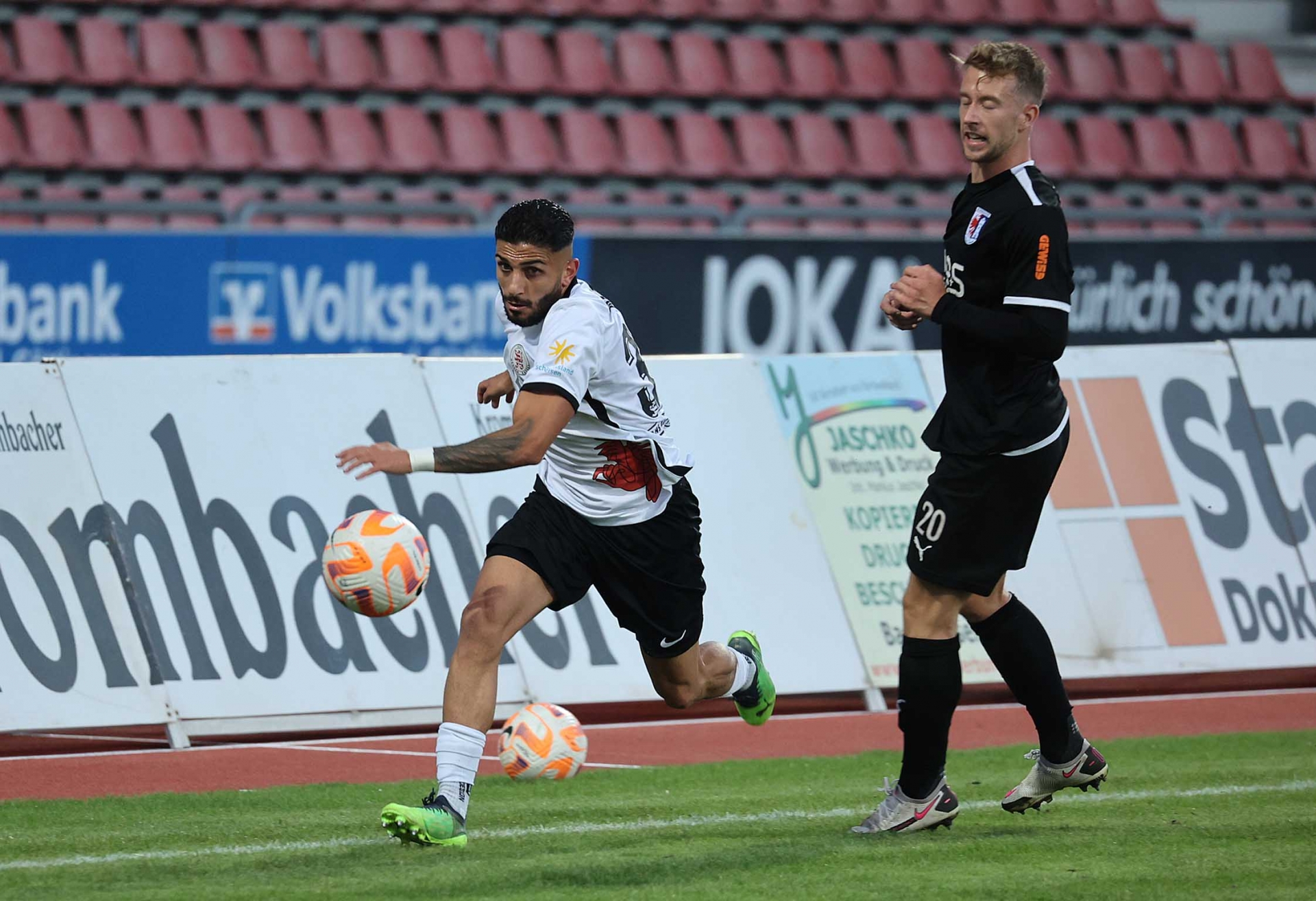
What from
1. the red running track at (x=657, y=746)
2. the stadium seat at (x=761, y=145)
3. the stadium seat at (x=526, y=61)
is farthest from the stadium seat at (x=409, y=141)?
the red running track at (x=657, y=746)

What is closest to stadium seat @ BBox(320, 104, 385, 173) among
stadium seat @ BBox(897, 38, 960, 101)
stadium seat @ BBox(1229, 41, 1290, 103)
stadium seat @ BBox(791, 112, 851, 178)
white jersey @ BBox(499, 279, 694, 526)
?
stadium seat @ BBox(791, 112, 851, 178)

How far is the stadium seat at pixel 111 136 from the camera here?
15930mm

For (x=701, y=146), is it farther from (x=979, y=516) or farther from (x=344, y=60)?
(x=979, y=516)

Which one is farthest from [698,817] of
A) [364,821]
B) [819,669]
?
[819,669]

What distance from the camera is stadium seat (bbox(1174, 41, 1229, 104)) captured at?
2086 centimetres

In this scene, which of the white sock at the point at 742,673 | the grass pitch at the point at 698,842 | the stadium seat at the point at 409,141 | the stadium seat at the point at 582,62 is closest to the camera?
the grass pitch at the point at 698,842

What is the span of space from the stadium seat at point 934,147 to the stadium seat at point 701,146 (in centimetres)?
205

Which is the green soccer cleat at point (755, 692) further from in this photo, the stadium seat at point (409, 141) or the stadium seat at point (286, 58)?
the stadium seat at point (286, 58)

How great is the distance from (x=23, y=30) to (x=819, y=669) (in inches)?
413

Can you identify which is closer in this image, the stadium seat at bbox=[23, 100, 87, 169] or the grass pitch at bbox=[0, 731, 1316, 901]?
the grass pitch at bbox=[0, 731, 1316, 901]

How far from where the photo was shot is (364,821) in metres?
6.39

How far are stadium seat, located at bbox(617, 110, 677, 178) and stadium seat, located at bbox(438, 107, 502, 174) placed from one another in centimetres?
124

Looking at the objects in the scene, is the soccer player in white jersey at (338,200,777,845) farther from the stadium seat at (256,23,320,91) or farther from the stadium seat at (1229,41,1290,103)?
the stadium seat at (1229,41,1290,103)

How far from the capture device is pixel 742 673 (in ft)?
22.9
